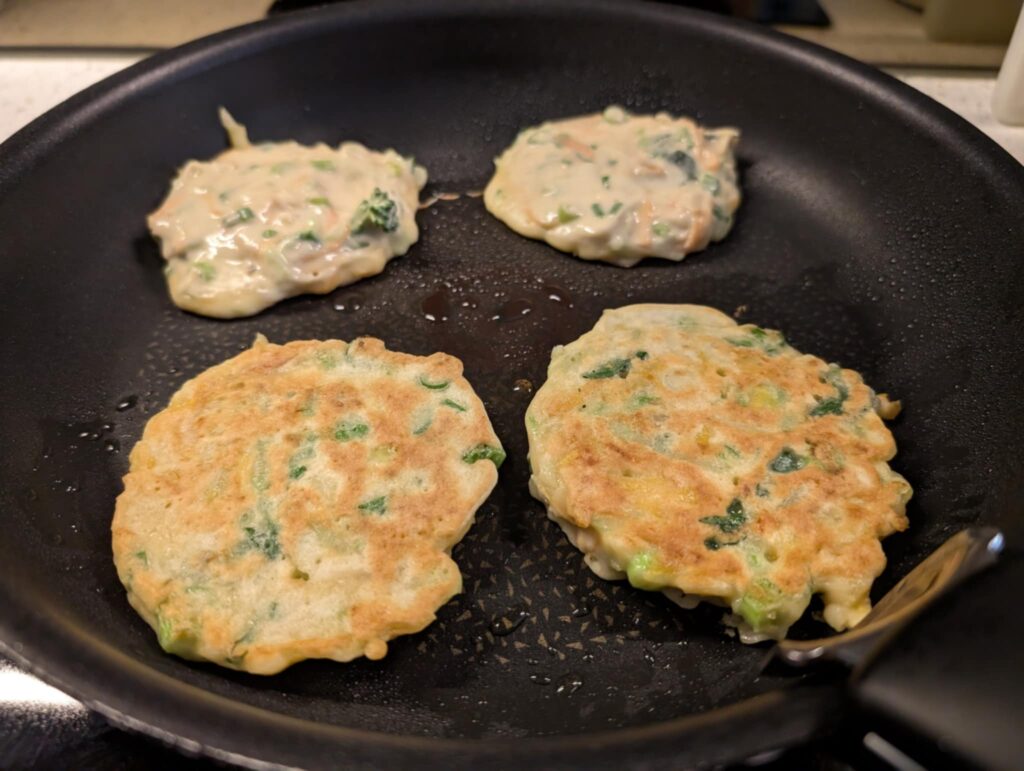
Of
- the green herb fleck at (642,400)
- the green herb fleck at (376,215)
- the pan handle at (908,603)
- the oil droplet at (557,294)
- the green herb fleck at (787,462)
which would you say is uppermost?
the pan handle at (908,603)

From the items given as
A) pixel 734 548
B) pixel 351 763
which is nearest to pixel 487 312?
pixel 734 548

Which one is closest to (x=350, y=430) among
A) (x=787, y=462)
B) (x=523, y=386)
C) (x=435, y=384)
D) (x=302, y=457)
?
(x=302, y=457)

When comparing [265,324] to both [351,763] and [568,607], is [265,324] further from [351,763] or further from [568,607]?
[351,763]

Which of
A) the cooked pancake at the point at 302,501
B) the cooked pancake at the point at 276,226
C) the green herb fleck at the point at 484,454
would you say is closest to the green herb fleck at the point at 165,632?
the cooked pancake at the point at 302,501

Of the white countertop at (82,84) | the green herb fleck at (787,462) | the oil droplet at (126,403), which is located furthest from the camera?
the white countertop at (82,84)

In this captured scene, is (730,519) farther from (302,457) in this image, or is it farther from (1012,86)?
(1012,86)

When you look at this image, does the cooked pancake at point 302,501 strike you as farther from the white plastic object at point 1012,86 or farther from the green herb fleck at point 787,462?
the white plastic object at point 1012,86
